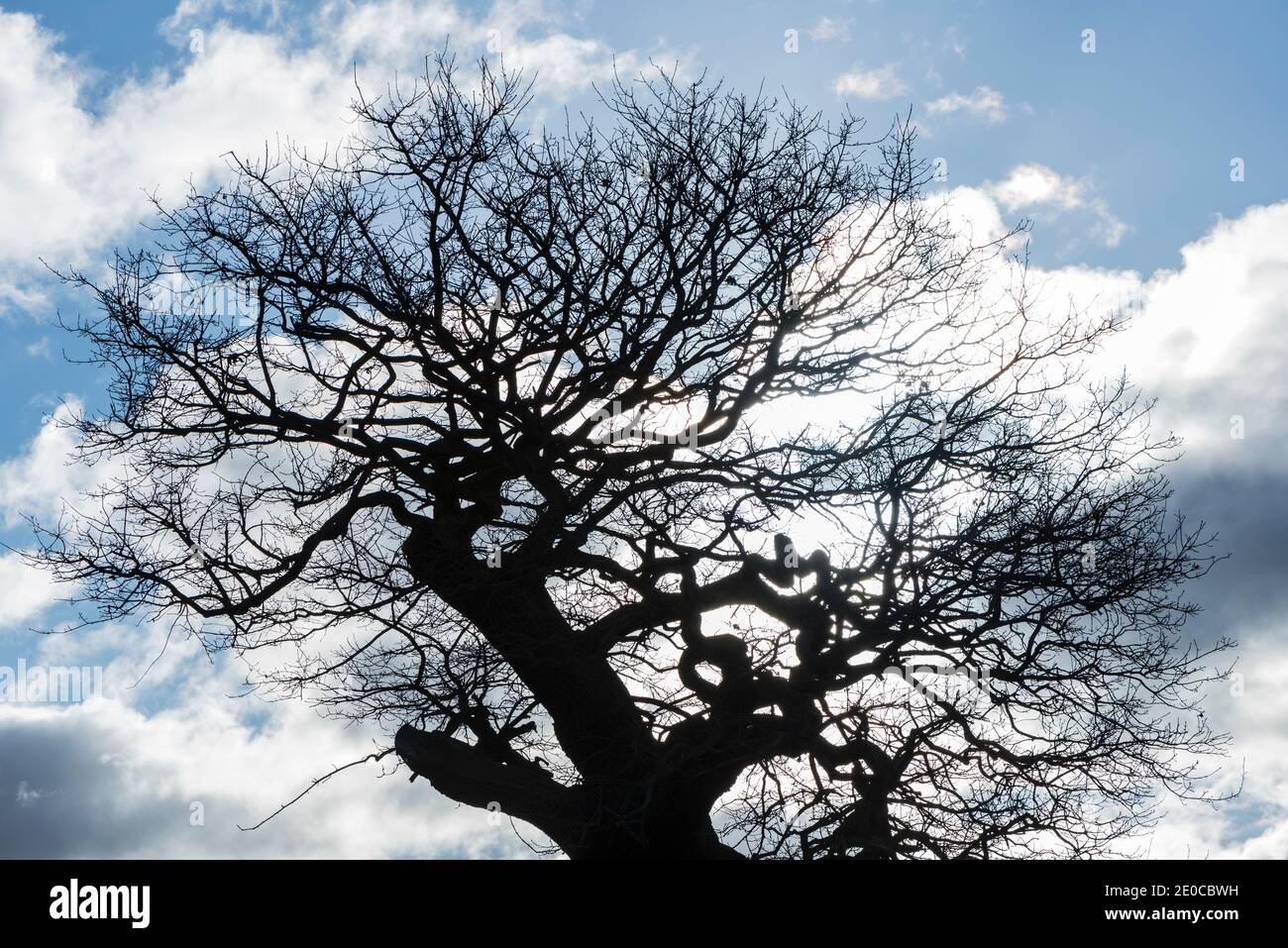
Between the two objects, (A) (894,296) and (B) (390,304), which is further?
(A) (894,296)

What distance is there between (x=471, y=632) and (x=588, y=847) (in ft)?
7.35

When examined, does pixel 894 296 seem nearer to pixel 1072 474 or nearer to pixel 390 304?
pixel 1072 474

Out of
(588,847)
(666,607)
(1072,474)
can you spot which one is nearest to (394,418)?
(666,607)

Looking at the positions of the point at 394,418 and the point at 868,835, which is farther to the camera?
the point at 394,418

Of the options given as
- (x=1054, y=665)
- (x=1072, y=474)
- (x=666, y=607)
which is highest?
(x=1072, y=474)

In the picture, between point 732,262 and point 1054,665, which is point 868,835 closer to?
point 1054,665

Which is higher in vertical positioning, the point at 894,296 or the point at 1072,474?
the point at 894,296

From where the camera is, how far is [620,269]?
350 inches
